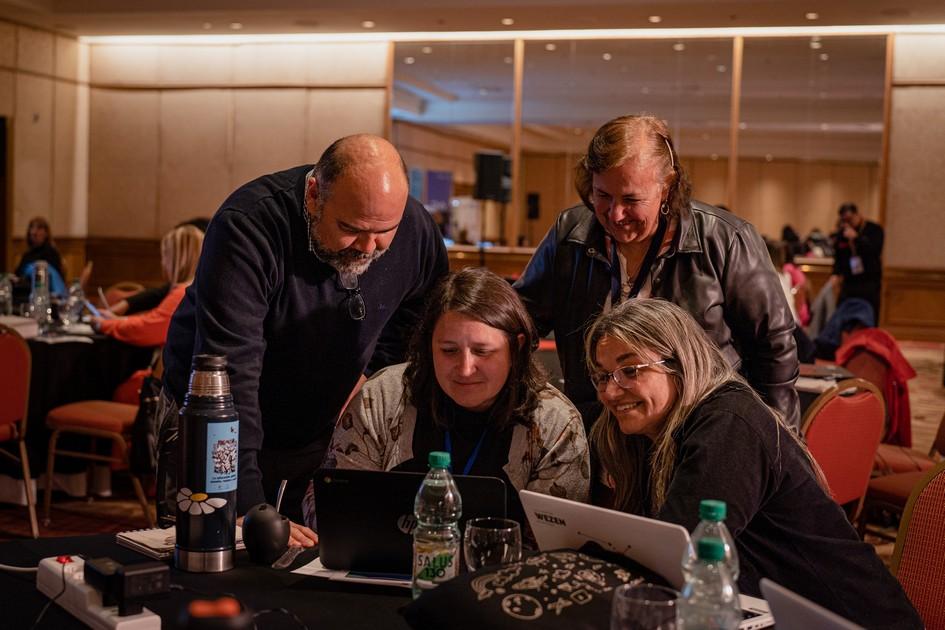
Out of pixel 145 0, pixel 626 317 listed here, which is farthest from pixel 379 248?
pixel 145 0

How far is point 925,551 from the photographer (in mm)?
2172

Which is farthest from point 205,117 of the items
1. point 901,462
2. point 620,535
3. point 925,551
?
point 620,535

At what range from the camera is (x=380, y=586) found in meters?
1.75

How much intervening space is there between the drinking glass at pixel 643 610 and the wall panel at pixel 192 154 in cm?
1053

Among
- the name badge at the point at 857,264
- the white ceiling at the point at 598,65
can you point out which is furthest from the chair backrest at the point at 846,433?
the white ceiling at the point at 598,65

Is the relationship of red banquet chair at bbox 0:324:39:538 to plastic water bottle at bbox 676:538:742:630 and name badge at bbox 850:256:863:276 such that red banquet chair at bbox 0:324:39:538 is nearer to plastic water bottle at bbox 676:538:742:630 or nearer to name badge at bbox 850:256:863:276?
plastic water bottle at bbox 676:538:742:630

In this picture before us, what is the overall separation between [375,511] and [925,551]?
117 centimetres

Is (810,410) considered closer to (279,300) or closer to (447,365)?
(447,365)

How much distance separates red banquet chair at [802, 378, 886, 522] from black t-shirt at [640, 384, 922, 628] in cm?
159

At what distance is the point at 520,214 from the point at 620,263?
816cm

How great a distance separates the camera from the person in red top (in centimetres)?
533

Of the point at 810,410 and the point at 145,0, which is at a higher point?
the point at 145,0

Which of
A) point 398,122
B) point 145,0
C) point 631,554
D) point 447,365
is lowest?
point 631,554

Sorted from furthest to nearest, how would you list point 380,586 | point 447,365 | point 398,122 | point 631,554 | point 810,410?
point 398,122, point 810,410, point 447,365, point 380,586, point 631,554
